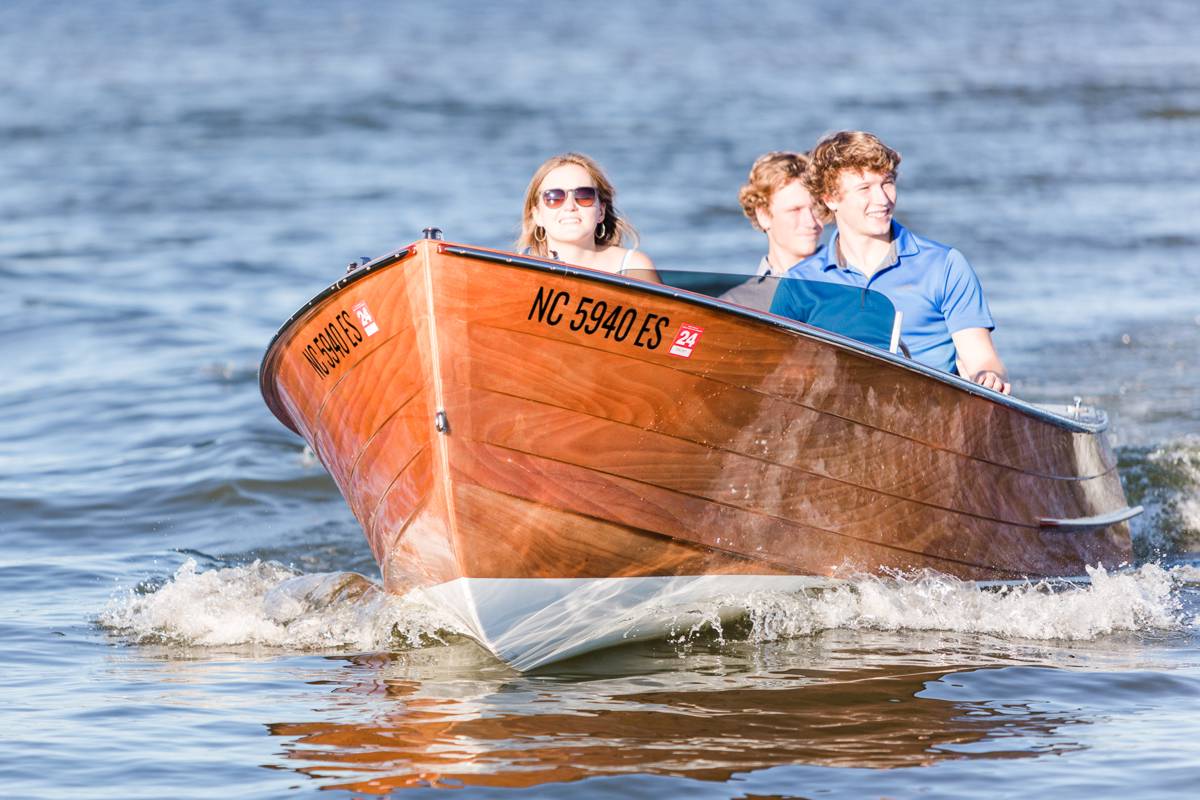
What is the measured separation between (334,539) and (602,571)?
126 inches

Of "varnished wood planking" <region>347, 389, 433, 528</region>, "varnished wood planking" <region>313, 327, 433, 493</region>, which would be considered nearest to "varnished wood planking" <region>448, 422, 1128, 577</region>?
"varnished wood planking" <region>347, 389, 433, 528</region>

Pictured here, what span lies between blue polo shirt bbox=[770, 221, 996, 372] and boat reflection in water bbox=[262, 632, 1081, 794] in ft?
3.77

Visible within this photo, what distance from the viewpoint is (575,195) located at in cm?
590

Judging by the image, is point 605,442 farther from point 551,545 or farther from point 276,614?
point 276,614

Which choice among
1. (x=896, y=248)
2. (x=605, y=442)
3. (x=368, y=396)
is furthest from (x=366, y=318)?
(x=896, y=248)

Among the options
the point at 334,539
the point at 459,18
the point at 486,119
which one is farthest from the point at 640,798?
the point at 459,18

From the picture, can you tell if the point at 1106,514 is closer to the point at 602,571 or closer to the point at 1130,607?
the point at 1130,607

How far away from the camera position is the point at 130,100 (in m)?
27.2

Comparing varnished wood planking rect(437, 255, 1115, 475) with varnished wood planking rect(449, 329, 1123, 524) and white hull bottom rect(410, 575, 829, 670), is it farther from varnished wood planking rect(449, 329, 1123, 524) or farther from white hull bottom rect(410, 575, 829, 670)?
white hull bottom rect(410, 575, 829, 670)

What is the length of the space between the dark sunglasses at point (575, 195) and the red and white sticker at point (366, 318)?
3.26ft

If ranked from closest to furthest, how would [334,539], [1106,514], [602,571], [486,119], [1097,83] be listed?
[602,571]
[1106,514]
[334,539]
[486,119]
[1097,83]

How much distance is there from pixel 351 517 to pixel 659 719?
13.2 ft

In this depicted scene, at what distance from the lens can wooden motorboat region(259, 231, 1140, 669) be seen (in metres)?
5.09

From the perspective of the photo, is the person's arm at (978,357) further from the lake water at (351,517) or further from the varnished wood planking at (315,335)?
the varnished wood planking at (315,335)
